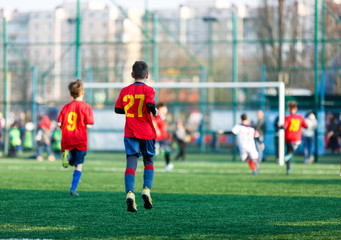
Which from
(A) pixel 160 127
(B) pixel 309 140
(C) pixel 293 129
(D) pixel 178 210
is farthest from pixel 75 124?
(B) pixel 309 140

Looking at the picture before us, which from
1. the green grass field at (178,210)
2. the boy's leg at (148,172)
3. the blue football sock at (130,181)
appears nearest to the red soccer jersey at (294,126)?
the green grass field at (178,210)

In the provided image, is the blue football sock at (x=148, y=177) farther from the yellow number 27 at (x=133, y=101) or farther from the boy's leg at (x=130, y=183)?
the yellow number 27 at (x=133, y=101)

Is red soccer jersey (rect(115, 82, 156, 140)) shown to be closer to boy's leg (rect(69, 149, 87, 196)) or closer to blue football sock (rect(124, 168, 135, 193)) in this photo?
blue football sock (rect(124, 168, 135, 193))

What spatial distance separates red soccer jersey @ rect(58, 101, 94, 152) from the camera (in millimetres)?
10352

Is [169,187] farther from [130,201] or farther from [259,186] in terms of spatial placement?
[130,201]

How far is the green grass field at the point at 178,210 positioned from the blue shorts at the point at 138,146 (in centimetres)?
76

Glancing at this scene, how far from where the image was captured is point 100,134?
88.1ft

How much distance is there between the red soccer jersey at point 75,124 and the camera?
10.4 meters

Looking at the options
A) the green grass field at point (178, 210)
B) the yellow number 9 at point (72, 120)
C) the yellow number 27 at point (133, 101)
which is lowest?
the green grass field at point (178, 210)

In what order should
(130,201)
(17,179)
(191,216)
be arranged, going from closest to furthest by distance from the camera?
(130,201) < (191,216) < (17,179)

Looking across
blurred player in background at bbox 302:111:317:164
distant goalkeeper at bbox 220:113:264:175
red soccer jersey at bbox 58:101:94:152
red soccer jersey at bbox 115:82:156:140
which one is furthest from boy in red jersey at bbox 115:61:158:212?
blurred player in background at bbox 302:111:317:164

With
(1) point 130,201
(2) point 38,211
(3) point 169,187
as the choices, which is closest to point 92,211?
(2) point 38,211

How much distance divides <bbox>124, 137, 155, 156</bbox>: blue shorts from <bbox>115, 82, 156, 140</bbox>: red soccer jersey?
0.06m

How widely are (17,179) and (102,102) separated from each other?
16.1 metres
